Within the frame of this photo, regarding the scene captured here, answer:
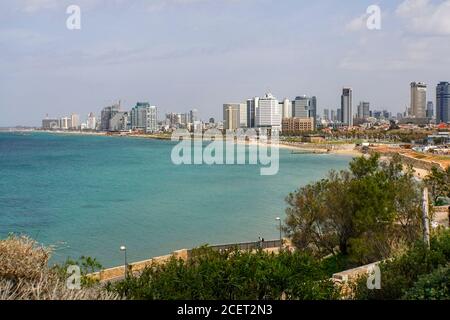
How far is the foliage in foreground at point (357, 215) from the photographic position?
12432 mm

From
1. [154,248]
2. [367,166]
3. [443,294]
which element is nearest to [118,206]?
[154,248]

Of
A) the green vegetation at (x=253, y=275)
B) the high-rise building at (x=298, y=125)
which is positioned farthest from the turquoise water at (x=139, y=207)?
the high-rise building at (x=298, y=125)

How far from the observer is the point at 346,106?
193750 mm

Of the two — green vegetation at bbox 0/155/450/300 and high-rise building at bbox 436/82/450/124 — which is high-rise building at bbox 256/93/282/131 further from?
green vegetation at bbox 0/155/450/300

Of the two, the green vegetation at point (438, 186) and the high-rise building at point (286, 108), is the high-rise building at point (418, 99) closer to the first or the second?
the high-rise building at point (286, 108)

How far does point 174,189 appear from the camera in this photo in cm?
3859

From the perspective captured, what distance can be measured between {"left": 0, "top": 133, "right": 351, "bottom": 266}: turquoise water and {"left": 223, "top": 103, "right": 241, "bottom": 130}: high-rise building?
112m

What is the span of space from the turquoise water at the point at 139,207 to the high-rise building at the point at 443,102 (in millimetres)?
128980

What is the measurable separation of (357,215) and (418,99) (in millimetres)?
187812

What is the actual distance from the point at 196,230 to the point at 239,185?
662 inches

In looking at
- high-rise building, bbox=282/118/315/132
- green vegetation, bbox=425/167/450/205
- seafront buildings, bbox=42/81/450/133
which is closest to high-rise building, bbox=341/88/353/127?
seafront buildings, bbox=42/81/450/133

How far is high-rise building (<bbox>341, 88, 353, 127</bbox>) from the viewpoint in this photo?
190m

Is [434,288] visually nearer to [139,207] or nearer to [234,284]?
[234,284]
